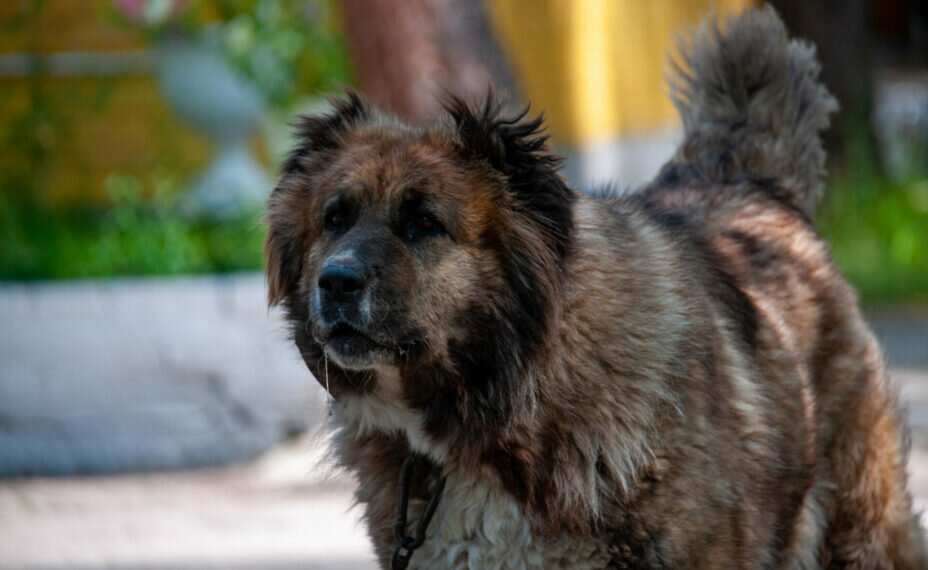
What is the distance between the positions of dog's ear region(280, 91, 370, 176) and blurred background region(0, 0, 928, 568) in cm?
38

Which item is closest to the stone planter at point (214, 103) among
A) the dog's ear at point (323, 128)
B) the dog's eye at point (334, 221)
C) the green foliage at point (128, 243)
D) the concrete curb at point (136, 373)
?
the green foliage at point (128, 243)

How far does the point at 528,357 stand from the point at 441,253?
1.24 ft

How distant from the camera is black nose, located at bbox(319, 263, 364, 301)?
328cm

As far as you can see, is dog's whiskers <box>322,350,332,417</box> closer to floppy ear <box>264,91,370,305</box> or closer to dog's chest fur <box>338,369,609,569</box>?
dog's chest fur <box>338,369,609,569</box>

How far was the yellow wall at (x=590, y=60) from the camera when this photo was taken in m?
11.1

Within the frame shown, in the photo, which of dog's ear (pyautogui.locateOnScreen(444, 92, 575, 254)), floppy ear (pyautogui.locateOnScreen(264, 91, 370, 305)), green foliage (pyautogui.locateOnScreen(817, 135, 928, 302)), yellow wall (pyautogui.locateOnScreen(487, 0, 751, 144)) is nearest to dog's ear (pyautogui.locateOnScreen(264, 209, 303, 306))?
floppy ear (pyautogui.locateOnScreen(264, 91, 370, 305))

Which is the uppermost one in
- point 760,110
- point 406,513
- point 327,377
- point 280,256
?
point 760,110

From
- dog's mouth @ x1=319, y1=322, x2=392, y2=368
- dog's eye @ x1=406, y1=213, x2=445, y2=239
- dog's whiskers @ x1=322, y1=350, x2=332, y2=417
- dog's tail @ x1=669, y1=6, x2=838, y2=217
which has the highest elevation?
dog's tail @ x1=669, y1=6, x2=838, y2=217

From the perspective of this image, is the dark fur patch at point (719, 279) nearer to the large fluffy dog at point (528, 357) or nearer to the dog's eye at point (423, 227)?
the large fluffy dog at point (528, 357)

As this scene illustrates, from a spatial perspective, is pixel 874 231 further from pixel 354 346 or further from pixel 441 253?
pixel 354 346

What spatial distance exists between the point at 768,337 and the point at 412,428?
45.5 inches

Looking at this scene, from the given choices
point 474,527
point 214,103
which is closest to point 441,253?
point 474,527

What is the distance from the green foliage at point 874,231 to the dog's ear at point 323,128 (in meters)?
6.67

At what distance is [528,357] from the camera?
342 centimetres
